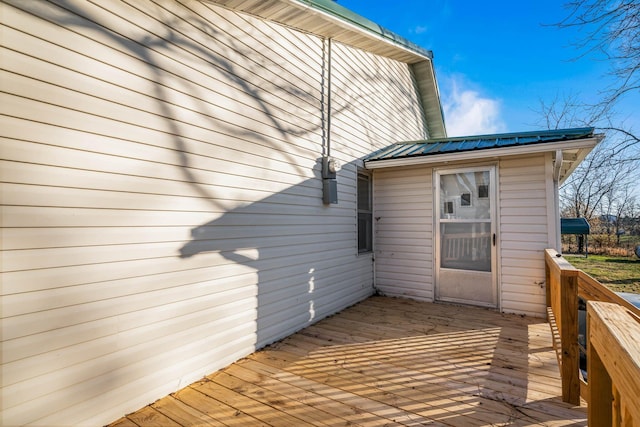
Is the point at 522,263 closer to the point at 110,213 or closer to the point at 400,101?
the point at 400,101

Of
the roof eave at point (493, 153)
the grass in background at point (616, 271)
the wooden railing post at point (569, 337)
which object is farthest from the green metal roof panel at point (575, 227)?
the wooden railing post at point (569, 337)

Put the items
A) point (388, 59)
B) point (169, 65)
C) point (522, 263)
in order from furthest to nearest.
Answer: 1. point (388, 59)
2. point (522, 263)
3. point (169, 65)

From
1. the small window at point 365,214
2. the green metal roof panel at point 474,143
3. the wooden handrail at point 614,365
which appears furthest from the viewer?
the small window at point 365,214

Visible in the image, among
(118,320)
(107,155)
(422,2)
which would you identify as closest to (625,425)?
(118,320)

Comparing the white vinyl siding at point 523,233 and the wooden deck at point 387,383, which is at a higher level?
the white vinyl siding at point 523,233

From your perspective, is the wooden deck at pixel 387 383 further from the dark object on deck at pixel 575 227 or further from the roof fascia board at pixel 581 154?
the dark object on deck at pixel 575 227

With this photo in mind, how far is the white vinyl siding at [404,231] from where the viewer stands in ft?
16.6

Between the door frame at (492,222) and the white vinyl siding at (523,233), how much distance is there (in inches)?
2.3

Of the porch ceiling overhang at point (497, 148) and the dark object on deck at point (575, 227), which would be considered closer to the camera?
the porch ceiling overhang at point (497, 148)

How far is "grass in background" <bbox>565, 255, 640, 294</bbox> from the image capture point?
19.2 feet

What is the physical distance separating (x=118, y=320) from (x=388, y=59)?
261 inches

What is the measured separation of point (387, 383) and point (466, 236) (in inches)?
115

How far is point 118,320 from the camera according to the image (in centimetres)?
212

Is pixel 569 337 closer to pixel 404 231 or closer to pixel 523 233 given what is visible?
pixel 523 233
